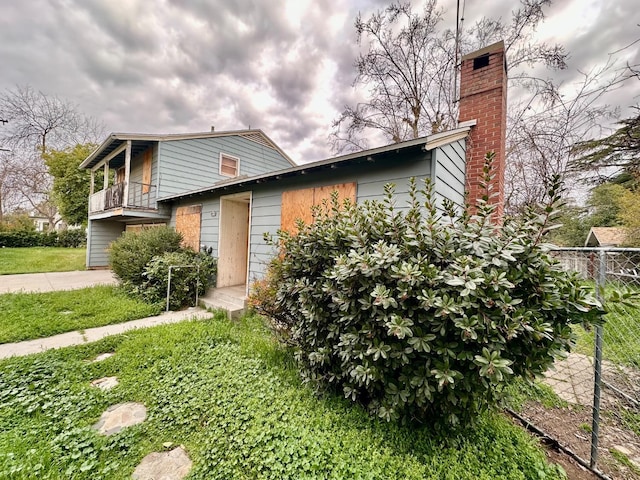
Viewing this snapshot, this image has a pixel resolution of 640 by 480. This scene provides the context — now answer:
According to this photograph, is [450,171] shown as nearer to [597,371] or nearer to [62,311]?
[597,371]

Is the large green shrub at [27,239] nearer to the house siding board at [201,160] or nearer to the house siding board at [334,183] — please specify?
the house siding board at [201,160]

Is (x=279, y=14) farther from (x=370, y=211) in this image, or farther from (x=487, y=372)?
(x=487, y=372)

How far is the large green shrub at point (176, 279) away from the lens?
19.5 feet

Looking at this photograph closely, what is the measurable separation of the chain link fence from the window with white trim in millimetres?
11251

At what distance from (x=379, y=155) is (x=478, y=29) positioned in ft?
30.3

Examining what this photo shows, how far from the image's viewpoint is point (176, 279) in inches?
238

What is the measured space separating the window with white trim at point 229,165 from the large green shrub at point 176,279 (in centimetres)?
559

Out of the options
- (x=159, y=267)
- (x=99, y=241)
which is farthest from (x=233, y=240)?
(x=99, y=241)

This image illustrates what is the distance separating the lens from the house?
13.2 ft

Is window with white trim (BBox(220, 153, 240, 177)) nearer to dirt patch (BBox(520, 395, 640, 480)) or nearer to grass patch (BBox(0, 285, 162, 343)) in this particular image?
grass patch (BBox(0, 285, 162, 343))

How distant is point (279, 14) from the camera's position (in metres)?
6.86

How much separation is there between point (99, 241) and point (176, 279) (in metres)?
8.89

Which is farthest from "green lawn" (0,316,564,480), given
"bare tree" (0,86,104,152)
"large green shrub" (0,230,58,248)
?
"bare tree" (0,86,104,152)

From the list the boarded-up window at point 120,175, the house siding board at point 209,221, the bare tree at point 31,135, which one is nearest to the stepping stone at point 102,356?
the house siding board at point 209,221
